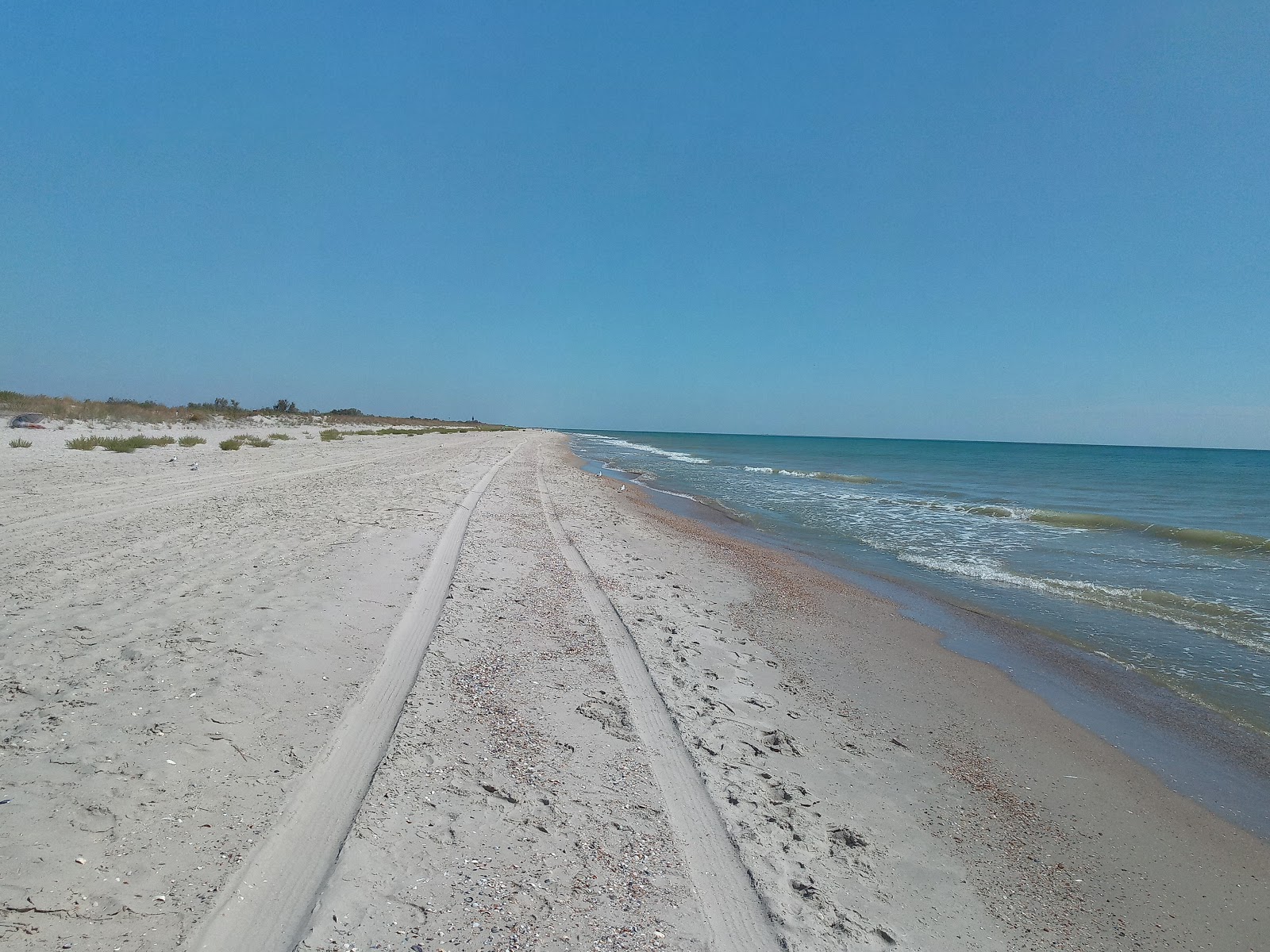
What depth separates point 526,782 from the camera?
3.34 m

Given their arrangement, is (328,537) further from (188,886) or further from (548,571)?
(188,886)

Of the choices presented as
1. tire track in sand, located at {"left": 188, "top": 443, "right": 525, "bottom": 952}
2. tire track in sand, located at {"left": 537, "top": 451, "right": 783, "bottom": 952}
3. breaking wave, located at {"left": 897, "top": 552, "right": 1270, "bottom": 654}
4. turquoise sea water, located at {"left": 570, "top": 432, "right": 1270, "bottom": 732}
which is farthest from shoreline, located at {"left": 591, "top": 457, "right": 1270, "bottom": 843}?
tire track in sand, located at {"left": 188, "top": 443, "right": 525, "bottom": 952}

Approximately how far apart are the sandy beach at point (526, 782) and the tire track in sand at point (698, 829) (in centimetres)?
2

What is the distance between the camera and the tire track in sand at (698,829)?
2.54 m

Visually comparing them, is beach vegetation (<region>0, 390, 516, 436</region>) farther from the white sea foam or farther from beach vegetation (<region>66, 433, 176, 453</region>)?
the white sea foam

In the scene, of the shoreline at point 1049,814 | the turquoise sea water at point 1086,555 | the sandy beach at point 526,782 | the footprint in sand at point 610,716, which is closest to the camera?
the sandy beach at point 526,782

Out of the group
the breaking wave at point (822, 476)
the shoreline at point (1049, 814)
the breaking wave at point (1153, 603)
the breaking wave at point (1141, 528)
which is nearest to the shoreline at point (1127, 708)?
the shoreline at point (1049, 814)

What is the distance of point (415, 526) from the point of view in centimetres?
966

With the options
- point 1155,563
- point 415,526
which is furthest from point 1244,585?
point 415,526

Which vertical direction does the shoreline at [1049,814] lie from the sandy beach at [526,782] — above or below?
below

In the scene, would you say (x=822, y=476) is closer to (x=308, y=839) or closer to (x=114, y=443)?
(x=114, y=443)

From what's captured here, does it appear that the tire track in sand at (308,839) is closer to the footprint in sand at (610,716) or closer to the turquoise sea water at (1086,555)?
the footprint in sand at (610,716)

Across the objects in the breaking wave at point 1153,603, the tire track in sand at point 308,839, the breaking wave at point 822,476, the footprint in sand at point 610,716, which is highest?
the breaking wave at point 822,476

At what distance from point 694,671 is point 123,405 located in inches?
1542
